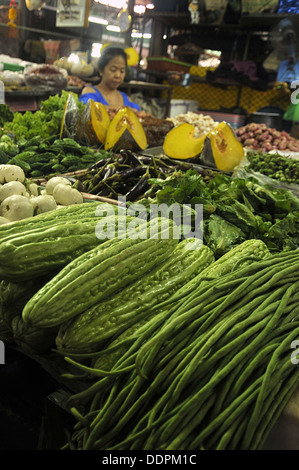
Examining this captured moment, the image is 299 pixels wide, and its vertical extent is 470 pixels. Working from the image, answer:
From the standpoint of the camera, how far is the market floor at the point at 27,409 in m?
1.17

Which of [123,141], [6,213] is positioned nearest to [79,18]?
[123,141]

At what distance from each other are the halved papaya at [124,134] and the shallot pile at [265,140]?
1.35 metres

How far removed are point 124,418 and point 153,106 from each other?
309 inches

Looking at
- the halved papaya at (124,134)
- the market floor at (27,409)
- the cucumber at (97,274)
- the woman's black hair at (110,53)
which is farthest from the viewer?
the woman's black hair at (110,53)

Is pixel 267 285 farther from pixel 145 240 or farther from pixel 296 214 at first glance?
pixel 296 214

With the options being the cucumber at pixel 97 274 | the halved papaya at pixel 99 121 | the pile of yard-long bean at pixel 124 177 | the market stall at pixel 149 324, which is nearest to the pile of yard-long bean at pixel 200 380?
the market stall at pixel 149 324

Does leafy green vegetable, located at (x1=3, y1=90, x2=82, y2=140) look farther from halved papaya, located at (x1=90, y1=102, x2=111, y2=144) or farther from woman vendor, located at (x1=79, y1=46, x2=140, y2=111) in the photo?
woman vendor, located at (x1=79, y1=46, x2=140, y2=111)

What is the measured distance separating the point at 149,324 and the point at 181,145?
276cm

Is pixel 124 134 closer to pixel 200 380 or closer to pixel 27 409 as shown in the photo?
pixel 27 409

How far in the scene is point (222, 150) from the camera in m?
3.36

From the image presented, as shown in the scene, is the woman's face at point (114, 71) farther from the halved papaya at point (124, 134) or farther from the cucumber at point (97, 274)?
the cucumber at point (97, 274)

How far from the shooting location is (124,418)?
2.87 feet

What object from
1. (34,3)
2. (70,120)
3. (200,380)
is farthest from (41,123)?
(34,3)

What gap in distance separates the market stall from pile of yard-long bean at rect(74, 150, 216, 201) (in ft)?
1.16
